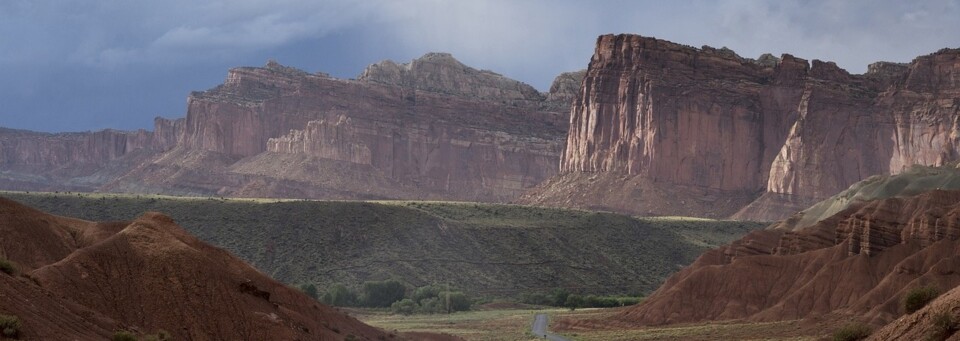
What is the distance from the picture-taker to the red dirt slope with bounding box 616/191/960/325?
83.5 meters

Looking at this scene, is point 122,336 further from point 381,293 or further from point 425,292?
point 425,292

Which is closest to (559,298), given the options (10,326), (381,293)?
(381,293)

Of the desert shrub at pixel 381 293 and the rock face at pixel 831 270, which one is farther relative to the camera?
A: the desert shrub at pixel 381 293

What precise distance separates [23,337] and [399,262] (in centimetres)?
10118

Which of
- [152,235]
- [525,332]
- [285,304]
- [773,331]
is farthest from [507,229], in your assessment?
[152,235]

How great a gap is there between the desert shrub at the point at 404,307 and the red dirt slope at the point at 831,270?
67.1 feet

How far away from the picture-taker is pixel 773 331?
83.7m

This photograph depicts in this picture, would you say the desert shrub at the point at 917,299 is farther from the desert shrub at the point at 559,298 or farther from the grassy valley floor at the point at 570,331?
the desert shrub at the point at 559,298

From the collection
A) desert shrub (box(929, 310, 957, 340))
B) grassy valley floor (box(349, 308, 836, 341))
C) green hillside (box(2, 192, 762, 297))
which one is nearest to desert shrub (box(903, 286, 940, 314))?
desert shrub (box(929, 310, 957, 340))

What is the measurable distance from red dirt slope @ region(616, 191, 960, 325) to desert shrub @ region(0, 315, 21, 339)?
4738cm

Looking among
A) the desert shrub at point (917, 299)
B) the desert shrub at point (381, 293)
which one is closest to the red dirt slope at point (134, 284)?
the desert shrub at point (917, 299)

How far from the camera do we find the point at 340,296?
396 ft

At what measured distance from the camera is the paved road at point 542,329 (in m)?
92.5

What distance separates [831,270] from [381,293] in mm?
42164
